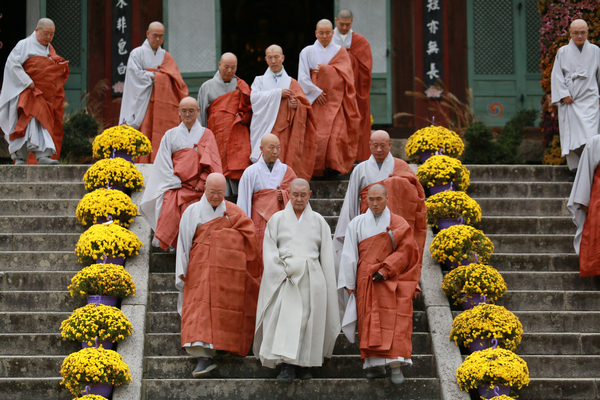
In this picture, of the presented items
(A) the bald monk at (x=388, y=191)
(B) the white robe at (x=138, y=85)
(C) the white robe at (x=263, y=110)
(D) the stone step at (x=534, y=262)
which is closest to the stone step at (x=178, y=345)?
(A) the bald monk at (x=388, y=191)

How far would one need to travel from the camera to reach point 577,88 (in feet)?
32.1

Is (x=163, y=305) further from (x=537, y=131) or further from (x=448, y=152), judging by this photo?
(x=537, y=131)

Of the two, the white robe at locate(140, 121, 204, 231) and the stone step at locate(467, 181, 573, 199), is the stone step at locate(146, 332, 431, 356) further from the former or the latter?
the stone step at locate(467, 181, 573, 199)

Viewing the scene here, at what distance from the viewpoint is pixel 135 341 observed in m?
6.96

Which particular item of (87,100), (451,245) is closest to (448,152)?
(451,245)

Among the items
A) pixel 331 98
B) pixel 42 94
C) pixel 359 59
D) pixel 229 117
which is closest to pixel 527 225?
pixel 331 98

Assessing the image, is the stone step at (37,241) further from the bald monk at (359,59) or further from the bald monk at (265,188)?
the bald monk at (359,59)

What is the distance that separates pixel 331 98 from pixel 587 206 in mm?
3018

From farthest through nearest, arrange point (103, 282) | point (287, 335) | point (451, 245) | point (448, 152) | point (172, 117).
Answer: point (172, 117)
point (448, 152)
point (451, 245)
point (103, 282)
point (287, 335)

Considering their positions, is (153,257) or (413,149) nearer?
(153,257)

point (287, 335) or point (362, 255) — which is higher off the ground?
point (362, 255)

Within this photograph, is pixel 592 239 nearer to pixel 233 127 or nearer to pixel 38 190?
pixel 233 127

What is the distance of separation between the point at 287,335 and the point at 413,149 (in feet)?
11.9

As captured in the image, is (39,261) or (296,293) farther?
(39,261)
